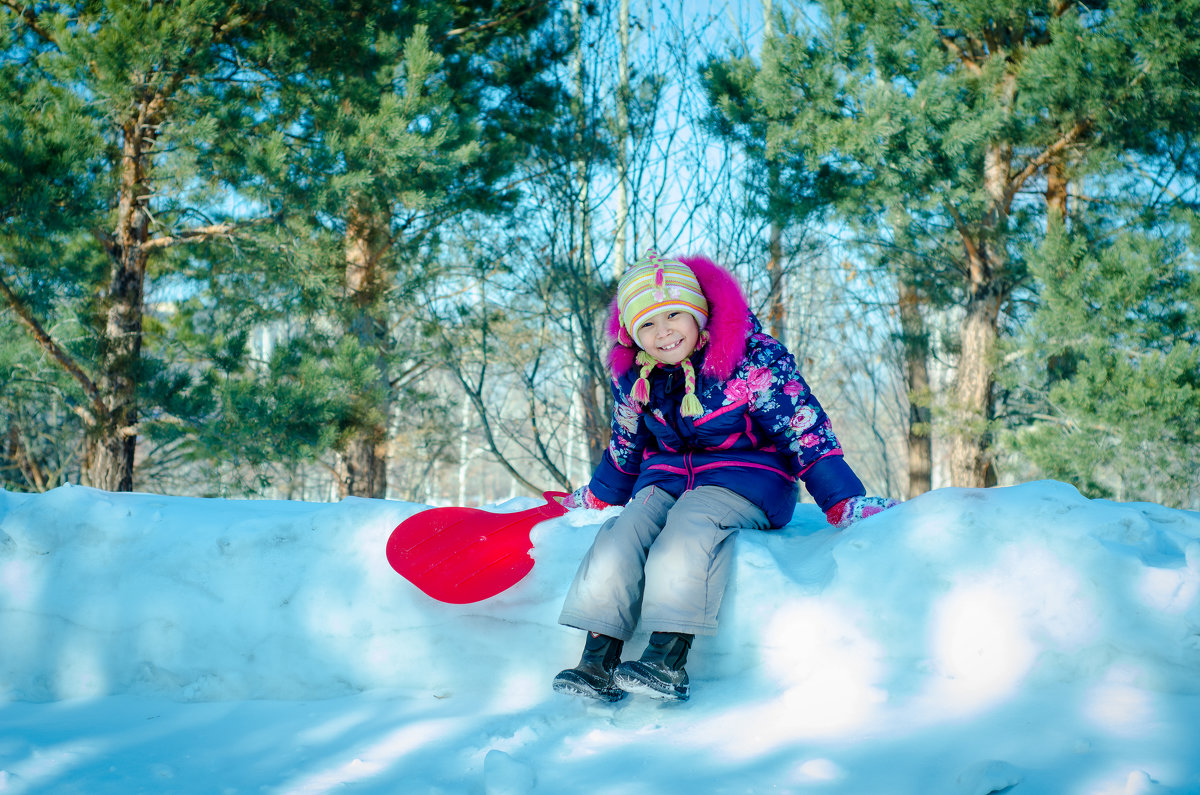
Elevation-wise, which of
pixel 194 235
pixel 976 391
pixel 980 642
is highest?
pixel 194 235

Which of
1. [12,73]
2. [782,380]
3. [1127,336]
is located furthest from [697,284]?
[12,73]

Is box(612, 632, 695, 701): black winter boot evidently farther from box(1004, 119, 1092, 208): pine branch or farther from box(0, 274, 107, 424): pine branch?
box(1004, 119, 1092, 208): pine branch

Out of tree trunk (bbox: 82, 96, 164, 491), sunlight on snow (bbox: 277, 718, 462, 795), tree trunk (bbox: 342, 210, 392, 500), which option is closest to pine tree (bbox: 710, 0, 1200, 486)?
tree trunk (bbox: 342, 210, 392, 500)

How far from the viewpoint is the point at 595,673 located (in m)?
1.60

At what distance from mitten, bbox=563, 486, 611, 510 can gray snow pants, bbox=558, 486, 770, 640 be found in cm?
46

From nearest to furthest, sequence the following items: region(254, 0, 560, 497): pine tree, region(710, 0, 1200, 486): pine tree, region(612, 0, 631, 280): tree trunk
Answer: region(710, 0, 1200, 486): pine tree → region(254, 0, 560, 497): pine tree → region(612, 0, 631, 280): tree trunk

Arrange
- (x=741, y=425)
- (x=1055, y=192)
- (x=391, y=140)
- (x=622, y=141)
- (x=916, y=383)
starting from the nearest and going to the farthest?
1. (x=741, y=425)
2. (x=391, y=140)
3. (x=622, y=141)
4. (x=1055, y=192)
5. (x=916, y=383)

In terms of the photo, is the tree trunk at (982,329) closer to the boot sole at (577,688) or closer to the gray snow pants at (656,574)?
the gray snow pants at (656,574)

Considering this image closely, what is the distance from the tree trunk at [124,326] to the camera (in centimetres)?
507

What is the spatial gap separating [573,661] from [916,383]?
6885 millimetres

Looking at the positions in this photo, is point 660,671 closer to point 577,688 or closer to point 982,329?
point 577,688

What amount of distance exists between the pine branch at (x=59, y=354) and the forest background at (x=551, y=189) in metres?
0.02

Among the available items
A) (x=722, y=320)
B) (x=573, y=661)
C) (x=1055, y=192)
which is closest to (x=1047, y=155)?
(x=1055, y=192)

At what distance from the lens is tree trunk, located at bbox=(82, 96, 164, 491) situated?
16.6ft
